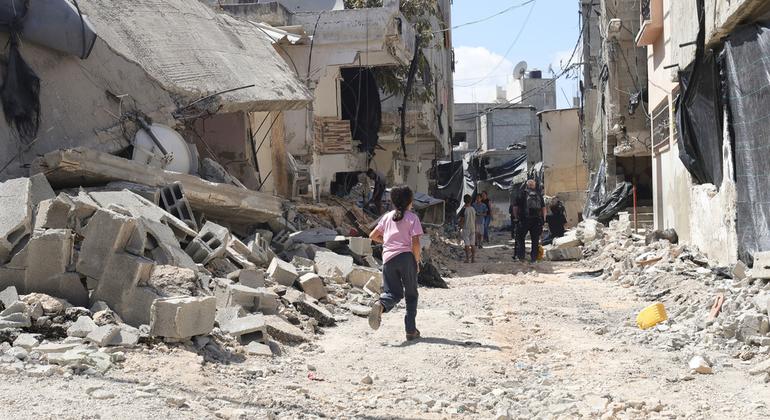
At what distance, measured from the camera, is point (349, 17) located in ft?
56.2

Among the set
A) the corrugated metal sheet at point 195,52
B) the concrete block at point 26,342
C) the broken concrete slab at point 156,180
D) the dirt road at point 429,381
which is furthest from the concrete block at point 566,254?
the concrete block at point 26,342

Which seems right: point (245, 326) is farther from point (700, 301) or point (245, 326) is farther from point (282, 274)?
point (700, 301)

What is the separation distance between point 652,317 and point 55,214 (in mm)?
5471

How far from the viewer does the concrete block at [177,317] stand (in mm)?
6562

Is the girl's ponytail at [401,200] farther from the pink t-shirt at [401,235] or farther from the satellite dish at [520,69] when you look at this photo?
the satellite dish at [520,69]

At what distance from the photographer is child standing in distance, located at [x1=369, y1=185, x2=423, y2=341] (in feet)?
25.9

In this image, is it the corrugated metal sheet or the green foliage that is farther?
the green foliage

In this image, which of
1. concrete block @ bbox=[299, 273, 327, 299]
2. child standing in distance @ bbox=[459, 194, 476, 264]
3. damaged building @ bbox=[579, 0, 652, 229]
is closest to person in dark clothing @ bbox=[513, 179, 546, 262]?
child standing in distance @ bbox=[459, 194, 476, 264]

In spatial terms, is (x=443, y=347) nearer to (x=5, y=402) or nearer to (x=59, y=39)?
(x=5, y=402)

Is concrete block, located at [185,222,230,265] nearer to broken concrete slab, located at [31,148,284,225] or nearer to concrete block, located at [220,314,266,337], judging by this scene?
broken concrete slab, located at [31,148,284,225]

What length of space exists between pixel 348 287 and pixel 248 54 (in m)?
5.31

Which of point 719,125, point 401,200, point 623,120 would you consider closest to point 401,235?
point 401,200

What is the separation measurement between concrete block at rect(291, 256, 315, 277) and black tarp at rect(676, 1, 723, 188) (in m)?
4.90

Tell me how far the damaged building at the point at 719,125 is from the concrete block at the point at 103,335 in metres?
Answer: 5.97
